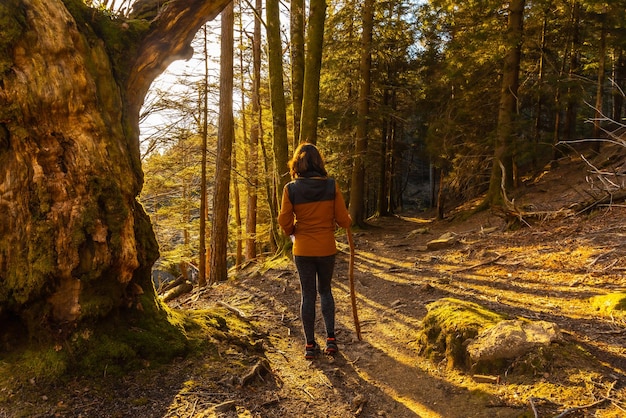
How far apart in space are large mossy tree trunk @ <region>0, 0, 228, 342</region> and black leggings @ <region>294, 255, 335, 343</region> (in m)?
1.68

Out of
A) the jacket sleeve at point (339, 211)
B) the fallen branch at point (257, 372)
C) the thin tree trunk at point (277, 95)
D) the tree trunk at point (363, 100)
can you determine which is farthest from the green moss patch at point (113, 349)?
the tree trunk at point (363, 100)

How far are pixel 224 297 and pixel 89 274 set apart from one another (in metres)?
5.03

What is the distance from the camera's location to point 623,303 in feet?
14.6

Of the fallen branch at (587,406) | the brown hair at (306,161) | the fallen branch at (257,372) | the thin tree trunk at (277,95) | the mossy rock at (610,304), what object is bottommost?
the fallen branch at (257,372)

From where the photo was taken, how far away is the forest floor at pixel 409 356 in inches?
112

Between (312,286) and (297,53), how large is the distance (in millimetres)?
7496

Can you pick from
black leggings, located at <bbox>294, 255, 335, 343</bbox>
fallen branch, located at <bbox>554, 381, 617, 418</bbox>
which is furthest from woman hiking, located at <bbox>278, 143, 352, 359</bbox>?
fallen branch, located at <bbox>554, 381, 617, 418</bbox>

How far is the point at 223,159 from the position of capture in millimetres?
11258

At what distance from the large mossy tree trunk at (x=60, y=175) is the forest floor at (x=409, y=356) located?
0.70 m

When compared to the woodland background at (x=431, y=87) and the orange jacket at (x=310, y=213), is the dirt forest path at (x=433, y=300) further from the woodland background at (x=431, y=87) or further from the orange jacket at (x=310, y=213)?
the woodland background at (x=431, y=87)

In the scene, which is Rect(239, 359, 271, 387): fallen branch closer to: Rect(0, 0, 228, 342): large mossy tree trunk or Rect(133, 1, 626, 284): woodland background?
Rect(0, 0, 228, 342): large mossy tree trunk

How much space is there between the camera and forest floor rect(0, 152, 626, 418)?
285 cm

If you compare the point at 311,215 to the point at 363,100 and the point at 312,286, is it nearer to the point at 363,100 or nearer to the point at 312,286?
the point at 312,286

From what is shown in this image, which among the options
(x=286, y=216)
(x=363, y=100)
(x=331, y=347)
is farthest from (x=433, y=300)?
(x=363, y=100)
